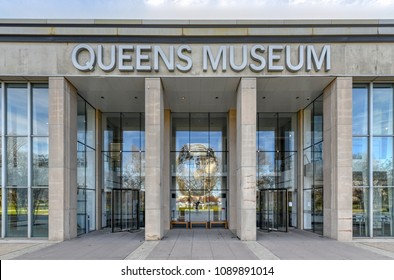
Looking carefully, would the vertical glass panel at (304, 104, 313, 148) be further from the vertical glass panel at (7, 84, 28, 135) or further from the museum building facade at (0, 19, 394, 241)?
the vertical glass panel at (7, 84, 28, 135)

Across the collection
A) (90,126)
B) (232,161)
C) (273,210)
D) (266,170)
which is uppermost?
(90,126)

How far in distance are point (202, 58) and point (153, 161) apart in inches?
201

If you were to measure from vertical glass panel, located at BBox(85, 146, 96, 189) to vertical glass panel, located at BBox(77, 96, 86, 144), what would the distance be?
3.50 ft

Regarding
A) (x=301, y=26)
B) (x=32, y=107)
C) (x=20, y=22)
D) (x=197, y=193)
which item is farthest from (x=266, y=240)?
(x=20, y=22)

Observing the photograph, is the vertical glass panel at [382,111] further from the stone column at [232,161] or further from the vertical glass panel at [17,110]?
the vertical glass panel at [17,110]

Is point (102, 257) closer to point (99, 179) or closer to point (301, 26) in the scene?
point (99, 179)

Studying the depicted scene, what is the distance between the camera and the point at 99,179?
20.0m

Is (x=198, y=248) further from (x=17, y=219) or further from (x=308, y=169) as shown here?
(x=308, y=169)

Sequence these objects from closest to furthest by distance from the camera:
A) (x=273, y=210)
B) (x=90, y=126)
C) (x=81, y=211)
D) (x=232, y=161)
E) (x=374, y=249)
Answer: (x=374, y=249) < (x=81, y=211) < (x=90, y=126) < (x=273, y=210) < (x=232, y=161)

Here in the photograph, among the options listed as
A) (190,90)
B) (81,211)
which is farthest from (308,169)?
(81,211)

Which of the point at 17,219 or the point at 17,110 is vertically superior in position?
the point at 17,110

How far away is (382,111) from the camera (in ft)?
51.4

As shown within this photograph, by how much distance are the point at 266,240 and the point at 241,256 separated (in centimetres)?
413

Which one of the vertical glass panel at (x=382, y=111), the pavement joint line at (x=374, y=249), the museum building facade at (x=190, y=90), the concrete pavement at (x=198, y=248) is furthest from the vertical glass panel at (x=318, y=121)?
the pavement joint line at (x=374, y=249)
